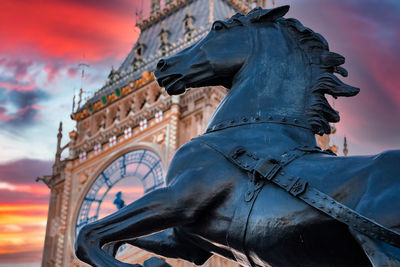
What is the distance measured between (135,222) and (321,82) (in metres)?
1.00

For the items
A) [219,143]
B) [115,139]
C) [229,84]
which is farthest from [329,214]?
[115,139]

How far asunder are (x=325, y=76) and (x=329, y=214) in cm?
78

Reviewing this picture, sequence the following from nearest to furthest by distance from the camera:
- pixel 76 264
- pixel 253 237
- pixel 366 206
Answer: pixel 366 206 → pixel 253 237 → pixel 76 264

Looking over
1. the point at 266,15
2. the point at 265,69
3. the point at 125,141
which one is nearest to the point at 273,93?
the point at 265,69

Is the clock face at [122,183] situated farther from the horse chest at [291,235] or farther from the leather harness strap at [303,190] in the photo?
the horse chest at [291,235]

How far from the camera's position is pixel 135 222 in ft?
9.96

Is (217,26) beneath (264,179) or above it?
above

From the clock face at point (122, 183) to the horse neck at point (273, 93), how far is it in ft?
38.1

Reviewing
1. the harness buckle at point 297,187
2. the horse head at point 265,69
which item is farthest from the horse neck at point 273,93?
the harness buckle at point 297,187

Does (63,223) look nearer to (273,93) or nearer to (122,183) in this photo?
(122,183)

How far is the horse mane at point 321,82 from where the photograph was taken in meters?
3.29

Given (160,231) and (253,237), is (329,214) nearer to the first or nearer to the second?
(253,237)

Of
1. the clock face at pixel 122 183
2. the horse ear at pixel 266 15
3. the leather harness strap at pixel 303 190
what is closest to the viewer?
the leather harness strap at pixel 303 190

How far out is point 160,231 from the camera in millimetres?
3150
